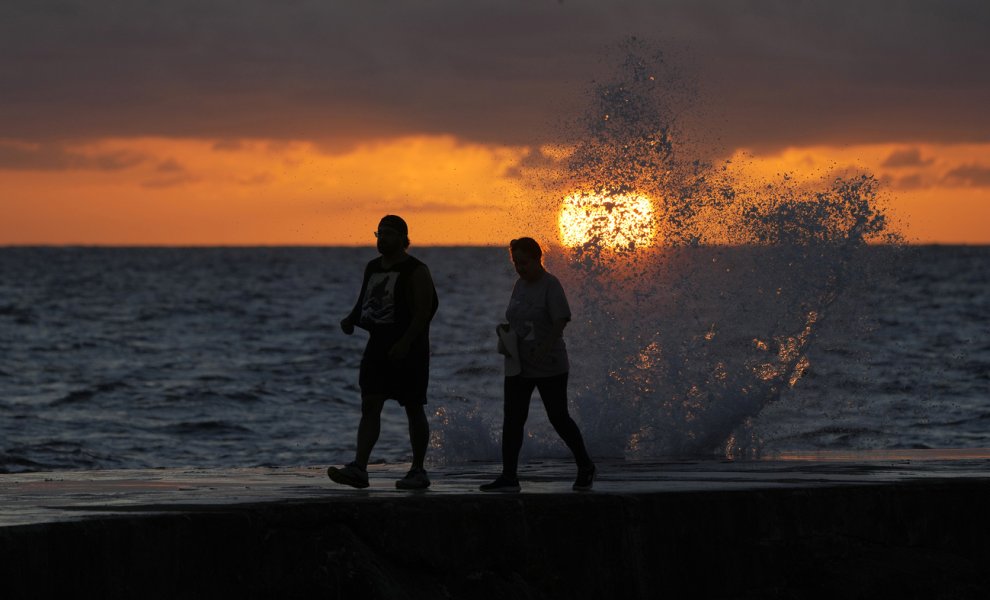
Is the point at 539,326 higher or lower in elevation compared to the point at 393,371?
higher

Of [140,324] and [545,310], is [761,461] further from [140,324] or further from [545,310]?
[140,324]

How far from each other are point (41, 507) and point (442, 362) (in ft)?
80.9

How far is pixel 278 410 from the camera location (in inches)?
848

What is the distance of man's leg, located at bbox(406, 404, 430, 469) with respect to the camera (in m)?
8.07

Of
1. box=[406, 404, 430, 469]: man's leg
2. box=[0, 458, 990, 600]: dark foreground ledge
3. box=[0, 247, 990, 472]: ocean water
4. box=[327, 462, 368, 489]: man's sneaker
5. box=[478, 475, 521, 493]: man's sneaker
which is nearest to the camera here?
box=[0, 458, 990, 600]: dark foreground ledge

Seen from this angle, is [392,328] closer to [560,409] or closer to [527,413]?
[527,413]

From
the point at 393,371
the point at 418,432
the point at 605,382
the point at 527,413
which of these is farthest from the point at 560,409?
the point at 605,382

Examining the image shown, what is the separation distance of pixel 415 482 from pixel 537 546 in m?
1.32

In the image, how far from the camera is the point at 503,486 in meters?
7.79

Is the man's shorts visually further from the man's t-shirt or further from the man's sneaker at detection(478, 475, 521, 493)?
the man's sneaker at detection(478, 475, 521, 493)

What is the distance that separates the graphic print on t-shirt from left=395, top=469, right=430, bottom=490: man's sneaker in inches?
33.8

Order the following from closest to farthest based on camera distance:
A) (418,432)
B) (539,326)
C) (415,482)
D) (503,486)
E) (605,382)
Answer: (503,486), (539,326), (415,482), (418,432), (605,382)

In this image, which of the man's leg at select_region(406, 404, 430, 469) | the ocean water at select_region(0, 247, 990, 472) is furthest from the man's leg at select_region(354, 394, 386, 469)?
the ocean water at select_region(0, 247, 990, 472)

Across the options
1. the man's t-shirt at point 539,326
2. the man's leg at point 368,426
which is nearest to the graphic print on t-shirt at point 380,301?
the man's leg at point 368,426
